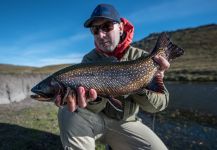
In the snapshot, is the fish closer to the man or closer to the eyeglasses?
the man

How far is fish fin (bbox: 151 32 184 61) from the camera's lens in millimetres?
5723

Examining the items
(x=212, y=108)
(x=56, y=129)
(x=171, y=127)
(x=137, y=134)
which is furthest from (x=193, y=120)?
(x=137, y=134)

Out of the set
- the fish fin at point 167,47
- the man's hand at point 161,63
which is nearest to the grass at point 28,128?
the man's hand at point 161,63

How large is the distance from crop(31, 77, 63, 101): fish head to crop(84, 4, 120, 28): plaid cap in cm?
155

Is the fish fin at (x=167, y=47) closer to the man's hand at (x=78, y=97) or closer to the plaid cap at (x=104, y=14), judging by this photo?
the plaid cap at (x=104, y=14)

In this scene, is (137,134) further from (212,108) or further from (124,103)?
(212,108)

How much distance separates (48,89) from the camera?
563 cm

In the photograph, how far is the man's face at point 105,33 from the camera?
6.53 metres

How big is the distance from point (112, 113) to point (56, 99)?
1.48m

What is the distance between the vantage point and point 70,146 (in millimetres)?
6281

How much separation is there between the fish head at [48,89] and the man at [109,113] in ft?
2.46

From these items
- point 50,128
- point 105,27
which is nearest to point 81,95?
point 105,27

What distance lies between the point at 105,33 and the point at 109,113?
1573 mm

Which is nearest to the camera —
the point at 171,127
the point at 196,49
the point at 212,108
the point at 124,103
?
the point at 124,103
